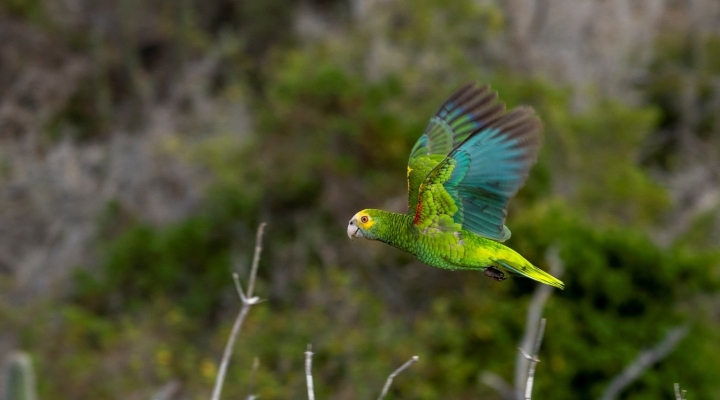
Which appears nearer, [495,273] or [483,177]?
[483,177]

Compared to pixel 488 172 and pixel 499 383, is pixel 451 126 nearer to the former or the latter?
pixel 488 172

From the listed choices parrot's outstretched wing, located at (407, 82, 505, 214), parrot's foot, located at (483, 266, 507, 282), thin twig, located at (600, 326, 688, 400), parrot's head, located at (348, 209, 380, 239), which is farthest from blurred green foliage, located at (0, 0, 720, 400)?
parrot's head, located at (348, 209, 380, 239)

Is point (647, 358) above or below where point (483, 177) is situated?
above

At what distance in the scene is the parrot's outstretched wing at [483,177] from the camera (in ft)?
9.80

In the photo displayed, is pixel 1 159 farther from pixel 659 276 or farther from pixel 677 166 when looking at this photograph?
pixel 677 166

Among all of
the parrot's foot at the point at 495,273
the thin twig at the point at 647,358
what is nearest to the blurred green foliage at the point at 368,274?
the thin twig at the point at 647,358

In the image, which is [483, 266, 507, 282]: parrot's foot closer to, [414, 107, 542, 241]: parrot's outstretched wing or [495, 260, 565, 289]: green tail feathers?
[495, 260, 565, 289]: green tail feathers

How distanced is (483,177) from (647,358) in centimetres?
489

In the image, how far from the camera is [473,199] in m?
3.16

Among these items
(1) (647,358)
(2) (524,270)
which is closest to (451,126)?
(2) (524,270)

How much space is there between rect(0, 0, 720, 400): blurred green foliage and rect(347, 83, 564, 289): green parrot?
15.3 ft

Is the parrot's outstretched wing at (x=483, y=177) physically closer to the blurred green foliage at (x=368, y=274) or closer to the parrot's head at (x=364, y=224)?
the parrot's head at (x=364, y=224)

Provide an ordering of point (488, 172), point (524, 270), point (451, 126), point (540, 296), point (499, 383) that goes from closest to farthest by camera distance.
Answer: point (488, 172) < point (524, 270) < point (451, 126) < point (540, 296) < point (499, 383)

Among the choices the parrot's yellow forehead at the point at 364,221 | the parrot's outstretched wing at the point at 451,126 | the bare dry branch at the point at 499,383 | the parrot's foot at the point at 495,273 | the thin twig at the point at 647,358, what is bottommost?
the parrot's foot at the point at 495,273
